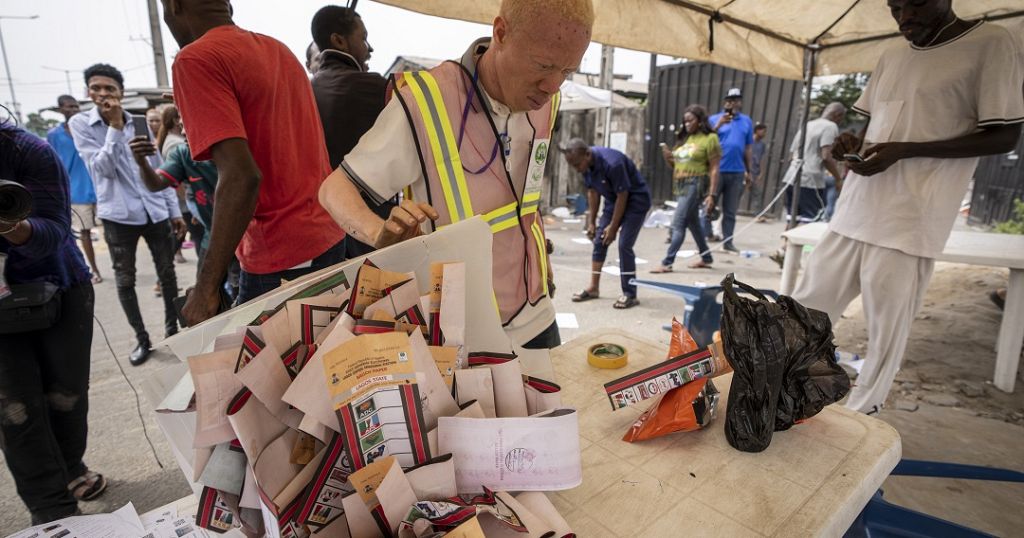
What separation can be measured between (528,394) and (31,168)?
195cm

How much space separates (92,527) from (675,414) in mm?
1203

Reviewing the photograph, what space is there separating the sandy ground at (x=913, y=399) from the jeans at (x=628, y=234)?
13.4 inches

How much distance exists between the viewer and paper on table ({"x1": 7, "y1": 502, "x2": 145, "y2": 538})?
925mm

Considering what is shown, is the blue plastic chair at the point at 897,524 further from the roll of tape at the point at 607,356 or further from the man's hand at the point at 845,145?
the man's hand at the point at 845,145

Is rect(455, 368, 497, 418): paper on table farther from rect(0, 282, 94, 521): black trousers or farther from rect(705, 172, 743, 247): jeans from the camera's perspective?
rect(705, 172, 743, 247): jeans

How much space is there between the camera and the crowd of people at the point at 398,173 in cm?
126

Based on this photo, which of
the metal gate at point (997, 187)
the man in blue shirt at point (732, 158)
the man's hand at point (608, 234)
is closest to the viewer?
the man's hand at point (608, 234)

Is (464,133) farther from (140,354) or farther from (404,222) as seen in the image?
(140,354)

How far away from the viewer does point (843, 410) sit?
121 cm

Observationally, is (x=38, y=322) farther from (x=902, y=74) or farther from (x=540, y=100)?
(x=902, y=74)

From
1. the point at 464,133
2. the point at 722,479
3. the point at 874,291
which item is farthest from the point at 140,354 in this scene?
the point at 874,291

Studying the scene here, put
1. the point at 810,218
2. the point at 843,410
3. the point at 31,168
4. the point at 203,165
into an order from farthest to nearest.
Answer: the point at 810,218 → the point at 203,165 → the point at 31,168 → the point at 843,410

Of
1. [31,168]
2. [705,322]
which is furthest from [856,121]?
[31,168]

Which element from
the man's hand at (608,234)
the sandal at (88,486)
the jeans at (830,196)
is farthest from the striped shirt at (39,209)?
the jeans at (830,196)
